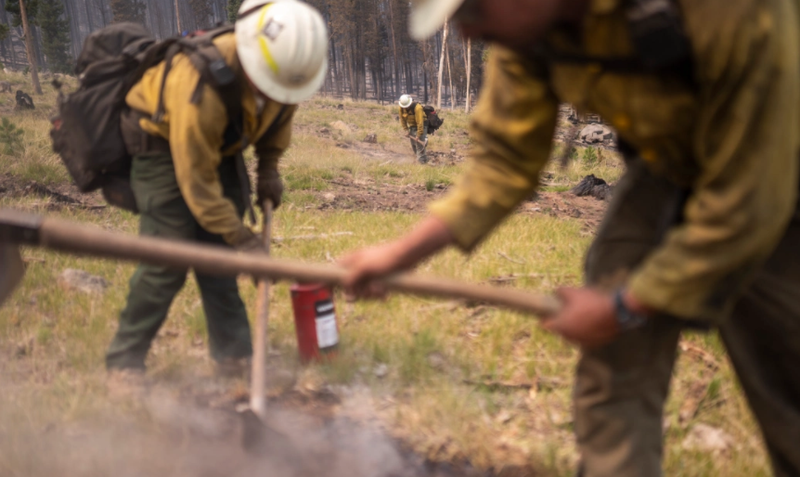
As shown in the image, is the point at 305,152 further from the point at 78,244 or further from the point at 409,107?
the point at 78,244

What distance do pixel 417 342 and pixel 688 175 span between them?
2.27 m

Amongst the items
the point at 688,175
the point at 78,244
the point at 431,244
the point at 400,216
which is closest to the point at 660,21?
the point at 688,175

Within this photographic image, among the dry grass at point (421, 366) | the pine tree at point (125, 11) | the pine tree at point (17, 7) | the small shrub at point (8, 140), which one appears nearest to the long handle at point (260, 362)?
the dry grass at point (421, 366)

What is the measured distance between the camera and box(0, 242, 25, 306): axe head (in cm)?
205

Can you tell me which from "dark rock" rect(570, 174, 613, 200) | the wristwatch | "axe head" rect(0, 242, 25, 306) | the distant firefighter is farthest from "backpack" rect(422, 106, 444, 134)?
the wristwatch

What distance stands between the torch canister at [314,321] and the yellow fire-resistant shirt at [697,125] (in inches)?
66.4

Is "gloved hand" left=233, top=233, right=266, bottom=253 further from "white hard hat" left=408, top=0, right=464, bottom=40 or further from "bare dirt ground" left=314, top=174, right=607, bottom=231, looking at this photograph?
"bare dirt ground" left=314, top=174, right=607, bottom=231

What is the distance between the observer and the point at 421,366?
3.48 m

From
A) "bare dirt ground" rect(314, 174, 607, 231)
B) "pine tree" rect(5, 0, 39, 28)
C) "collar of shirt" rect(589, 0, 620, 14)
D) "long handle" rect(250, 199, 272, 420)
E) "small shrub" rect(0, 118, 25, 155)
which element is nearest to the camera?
"collar of shirt" rect(589, 0, 620, 14)

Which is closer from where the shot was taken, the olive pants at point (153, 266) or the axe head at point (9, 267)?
the axe head at point (9, 267)

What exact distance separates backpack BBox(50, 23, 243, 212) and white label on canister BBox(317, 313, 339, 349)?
1.09 meters

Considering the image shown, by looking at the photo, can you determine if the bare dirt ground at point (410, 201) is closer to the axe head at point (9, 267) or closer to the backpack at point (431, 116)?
the axe head at point (9, 267)

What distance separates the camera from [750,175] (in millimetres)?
1304

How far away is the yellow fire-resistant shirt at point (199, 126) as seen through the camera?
9.30ft
